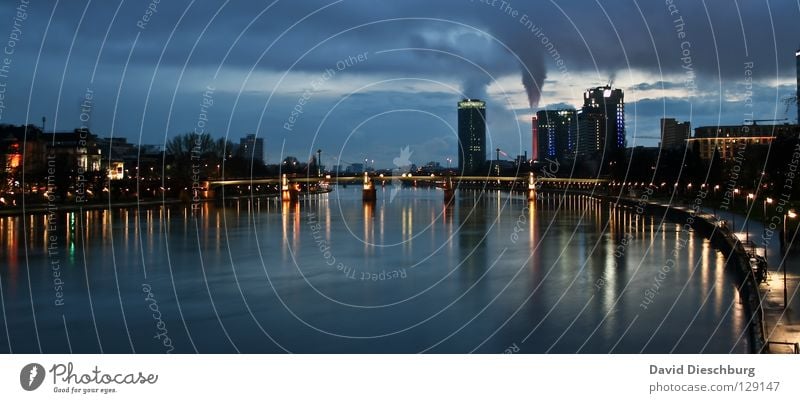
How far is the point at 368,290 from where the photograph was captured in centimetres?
1730

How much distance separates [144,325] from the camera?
13.2 m

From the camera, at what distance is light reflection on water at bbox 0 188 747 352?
12.0 meters

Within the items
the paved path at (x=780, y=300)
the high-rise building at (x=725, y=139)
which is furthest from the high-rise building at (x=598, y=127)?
the paved path at (x=780, y=300)

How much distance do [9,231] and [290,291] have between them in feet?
55.0

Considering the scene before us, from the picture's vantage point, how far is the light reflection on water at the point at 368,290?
39.4 feet

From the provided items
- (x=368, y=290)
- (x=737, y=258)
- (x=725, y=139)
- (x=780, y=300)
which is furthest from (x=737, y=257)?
(x=725, y=139)

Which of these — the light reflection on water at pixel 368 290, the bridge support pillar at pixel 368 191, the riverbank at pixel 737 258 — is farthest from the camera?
the bridge support pillar at pixel 368 191

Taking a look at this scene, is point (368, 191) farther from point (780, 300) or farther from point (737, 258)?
point (780, 300)

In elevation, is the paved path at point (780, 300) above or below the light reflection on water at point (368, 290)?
above

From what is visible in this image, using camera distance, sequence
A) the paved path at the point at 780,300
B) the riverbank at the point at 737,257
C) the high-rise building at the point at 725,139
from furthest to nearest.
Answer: the high-rise building at the point at 725,139 → the riverbank at the point at 737,257 → the paved path at the point at 780,300
